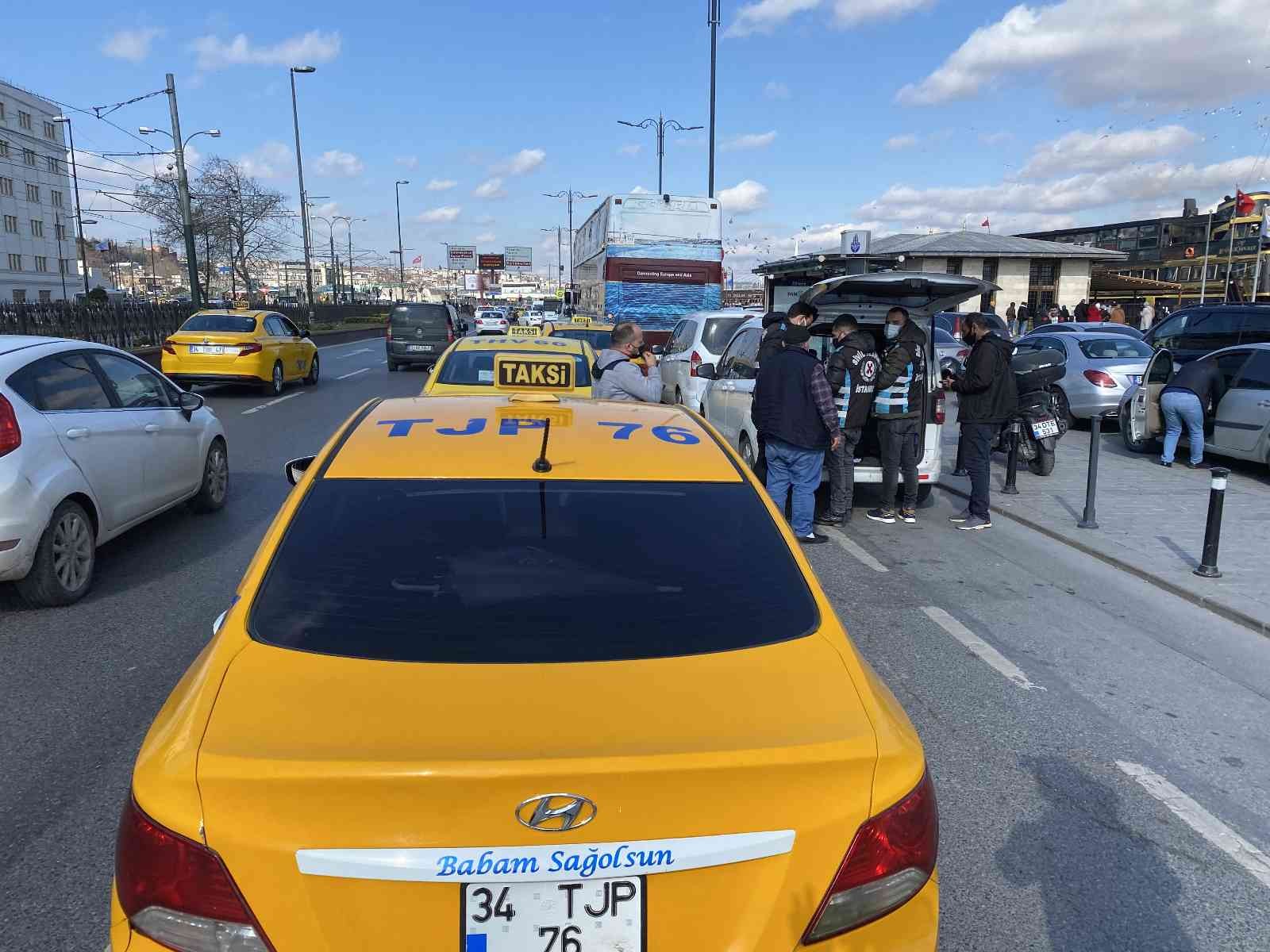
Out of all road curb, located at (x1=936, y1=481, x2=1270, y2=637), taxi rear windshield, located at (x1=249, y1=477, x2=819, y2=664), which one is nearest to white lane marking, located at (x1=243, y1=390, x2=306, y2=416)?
road curb, located at (x1=936, y1=481, x2=1270, y2=637)

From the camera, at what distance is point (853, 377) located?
870 centimetres

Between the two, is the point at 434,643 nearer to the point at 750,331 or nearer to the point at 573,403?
the point at 573,403

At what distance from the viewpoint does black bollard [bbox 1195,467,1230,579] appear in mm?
7168

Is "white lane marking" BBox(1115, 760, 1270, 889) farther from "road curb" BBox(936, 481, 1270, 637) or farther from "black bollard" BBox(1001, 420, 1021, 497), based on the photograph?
"black bollard" BBox(1001, 420, 1021, 497)

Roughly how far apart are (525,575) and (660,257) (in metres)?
21.9

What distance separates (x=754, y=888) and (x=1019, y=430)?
10.9m

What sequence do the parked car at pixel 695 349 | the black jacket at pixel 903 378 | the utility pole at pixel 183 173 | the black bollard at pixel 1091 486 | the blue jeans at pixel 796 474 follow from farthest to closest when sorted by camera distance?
the utility pole at pixel 183 173
the parked car at pixel 695 349
the black bollard at pixel 1091 486
the black jacket at pixel 903 378
the blue jeans at pixel 796 474

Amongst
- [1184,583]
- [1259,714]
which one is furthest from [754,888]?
[1184,583]

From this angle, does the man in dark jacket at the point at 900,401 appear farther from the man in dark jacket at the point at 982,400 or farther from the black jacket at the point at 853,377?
the man in dark jacket at the point at 982,400

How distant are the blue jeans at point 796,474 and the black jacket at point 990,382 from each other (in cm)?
196

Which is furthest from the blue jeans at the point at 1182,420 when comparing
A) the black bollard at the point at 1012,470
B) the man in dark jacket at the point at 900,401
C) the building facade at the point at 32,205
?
the building facade at the point at 32,205

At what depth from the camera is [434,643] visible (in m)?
2.28

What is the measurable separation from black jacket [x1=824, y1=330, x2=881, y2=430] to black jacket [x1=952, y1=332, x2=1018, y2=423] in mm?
913

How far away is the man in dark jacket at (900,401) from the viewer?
862 cm
